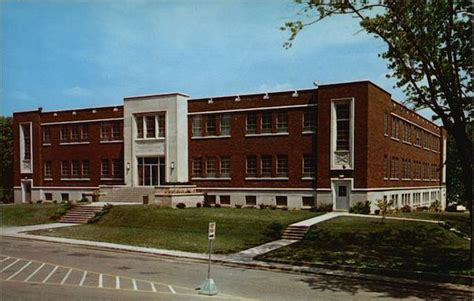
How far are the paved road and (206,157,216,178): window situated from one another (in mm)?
20328

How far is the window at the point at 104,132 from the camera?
44672 millimetres

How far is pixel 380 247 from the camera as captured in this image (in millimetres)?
21438

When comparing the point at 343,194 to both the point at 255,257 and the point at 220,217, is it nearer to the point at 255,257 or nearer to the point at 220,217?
the point at 220,217

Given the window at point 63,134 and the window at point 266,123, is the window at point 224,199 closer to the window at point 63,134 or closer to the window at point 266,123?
the window at point 266,123

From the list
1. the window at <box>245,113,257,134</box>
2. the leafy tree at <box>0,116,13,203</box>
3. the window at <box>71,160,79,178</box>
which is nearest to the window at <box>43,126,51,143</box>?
the window at <box>71,160,79,178</box>

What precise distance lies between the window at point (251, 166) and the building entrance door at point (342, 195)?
7.14 meters

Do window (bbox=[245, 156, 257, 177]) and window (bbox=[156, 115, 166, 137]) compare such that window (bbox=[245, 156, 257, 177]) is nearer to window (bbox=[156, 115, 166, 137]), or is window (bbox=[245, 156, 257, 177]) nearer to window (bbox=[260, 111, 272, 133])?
window (bbox=[260, 111, 272, 133])

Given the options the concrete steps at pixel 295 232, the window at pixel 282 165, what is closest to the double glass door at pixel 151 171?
the window at pixel 282 165

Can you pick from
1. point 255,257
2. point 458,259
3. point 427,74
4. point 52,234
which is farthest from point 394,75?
point 52,234

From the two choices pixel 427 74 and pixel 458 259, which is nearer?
pixel 427 74

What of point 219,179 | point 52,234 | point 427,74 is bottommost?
point 52,234

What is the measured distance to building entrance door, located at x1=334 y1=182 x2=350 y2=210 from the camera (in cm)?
3347

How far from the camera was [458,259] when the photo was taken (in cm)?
1791

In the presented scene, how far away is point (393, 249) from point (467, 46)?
31.9ft
